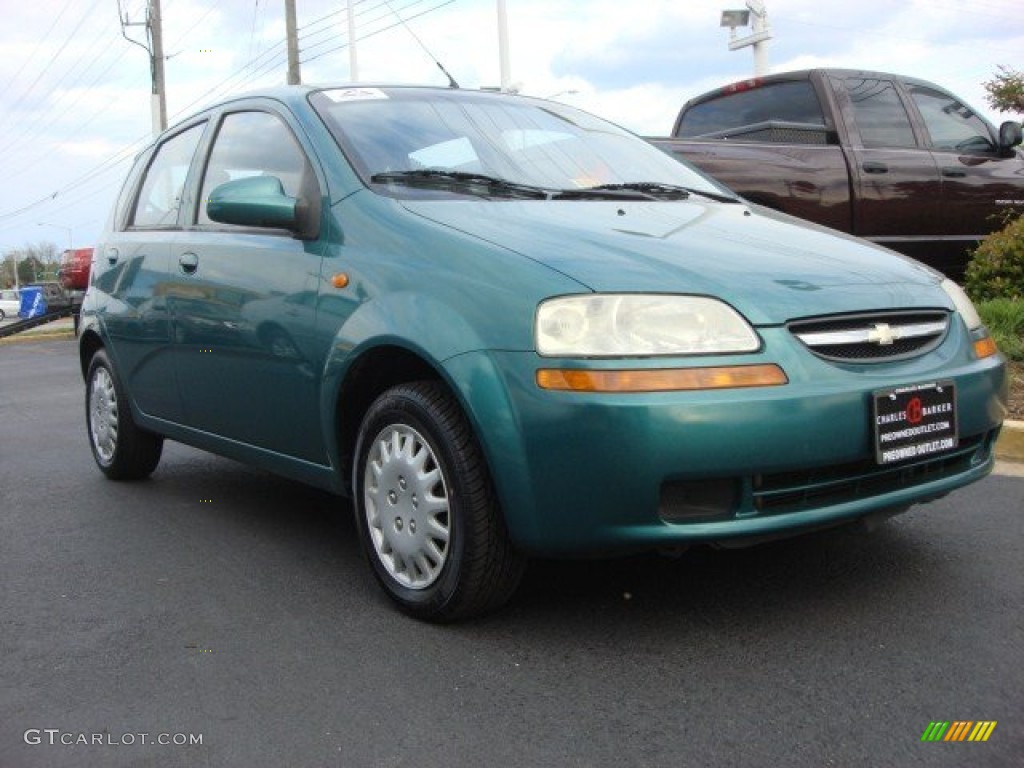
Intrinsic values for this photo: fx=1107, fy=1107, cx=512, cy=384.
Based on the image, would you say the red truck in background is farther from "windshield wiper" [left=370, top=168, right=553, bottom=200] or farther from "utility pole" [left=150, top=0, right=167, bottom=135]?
"utility pole" [left=150, top=0, right=167, bottom=135]

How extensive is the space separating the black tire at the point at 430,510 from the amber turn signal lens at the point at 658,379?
14.2 inches

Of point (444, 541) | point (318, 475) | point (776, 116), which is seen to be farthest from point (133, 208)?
point (776, 116)

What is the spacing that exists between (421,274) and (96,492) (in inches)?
108

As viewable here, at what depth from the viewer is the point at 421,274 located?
311 centimetres

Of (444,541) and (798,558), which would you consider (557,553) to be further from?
(798,558)

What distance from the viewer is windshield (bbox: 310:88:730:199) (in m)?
3.61

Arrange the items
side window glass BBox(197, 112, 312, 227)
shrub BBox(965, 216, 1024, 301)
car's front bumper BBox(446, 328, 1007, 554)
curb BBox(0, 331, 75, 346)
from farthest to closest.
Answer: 1. curb BBox(0, 331, 75, 346)
2. shrub BBox(965, 216, 1024, 301)
3. side window glass BBox(197, 112, 312, 227)
4. car's front bumper BBox(446, 328, 1007, 554)

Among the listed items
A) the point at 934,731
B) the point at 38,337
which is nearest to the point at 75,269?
the point at 38,337

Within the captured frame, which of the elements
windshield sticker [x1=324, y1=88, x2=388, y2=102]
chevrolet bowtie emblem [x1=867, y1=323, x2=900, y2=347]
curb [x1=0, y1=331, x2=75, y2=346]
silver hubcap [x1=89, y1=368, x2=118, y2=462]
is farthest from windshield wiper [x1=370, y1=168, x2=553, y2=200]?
curb [x1=0, y1=331, x2=75, y2=346]

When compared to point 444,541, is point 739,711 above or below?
below

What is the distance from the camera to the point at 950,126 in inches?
321

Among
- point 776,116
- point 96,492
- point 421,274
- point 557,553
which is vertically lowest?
point 96,492

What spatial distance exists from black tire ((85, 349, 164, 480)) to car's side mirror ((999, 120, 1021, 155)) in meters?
6.08

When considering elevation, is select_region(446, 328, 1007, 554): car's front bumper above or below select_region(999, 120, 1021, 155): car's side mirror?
below
